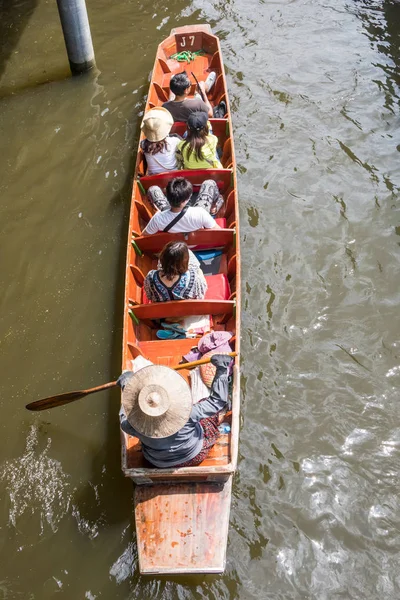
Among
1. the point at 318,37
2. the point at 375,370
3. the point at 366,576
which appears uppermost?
the point at 318,37

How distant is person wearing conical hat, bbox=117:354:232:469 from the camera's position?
3.46 metres

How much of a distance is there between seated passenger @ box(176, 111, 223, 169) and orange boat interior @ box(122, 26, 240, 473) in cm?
14

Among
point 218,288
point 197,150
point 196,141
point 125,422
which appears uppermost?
point 196,141

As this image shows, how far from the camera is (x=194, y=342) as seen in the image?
5.28m

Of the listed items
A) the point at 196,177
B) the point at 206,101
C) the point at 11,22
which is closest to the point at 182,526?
the point at 196,177

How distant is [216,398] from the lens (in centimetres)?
404

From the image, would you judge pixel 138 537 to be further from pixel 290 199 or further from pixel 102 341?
pixel 290 199

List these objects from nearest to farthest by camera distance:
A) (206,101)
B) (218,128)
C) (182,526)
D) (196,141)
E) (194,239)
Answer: (182,526) → (194,239) → (196,141) → (218,128) → (206,101)

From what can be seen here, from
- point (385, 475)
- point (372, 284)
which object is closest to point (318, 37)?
point (372, 284)

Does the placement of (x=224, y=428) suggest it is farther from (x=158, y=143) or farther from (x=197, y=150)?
(x=158, y=143)

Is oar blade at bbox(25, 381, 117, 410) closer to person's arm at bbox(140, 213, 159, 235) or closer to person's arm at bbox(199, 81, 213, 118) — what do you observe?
person's arm at bbox(140, 213, 159, 235)

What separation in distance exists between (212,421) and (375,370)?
225 cm

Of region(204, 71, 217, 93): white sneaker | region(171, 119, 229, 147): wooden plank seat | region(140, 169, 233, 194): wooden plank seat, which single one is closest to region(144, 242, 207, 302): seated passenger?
region(140, 169, 233, 194): wooden plank seat

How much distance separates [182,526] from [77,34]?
9.03m
